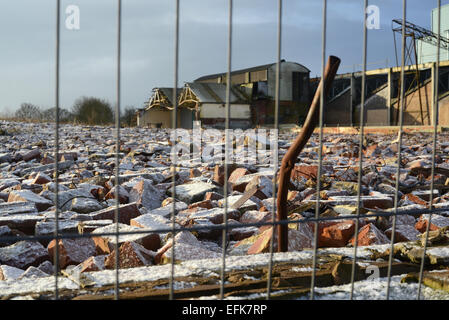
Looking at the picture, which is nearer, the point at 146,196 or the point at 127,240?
the point at 127,240

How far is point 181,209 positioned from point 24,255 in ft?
4.07

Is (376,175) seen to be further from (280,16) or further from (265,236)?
(280,16)

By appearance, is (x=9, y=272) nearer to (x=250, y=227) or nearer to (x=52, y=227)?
(x=52, y=227)

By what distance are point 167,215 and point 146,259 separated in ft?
3.07

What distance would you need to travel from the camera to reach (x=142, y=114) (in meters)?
24.3

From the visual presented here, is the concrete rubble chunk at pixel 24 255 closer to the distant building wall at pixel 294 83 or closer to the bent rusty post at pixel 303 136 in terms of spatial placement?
the bent rusty post at pixel 303 136

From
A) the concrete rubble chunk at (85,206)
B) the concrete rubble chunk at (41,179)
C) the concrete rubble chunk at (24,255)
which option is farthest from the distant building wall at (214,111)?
the concrete rubble chunk at (24,255)

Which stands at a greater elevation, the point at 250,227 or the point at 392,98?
the point at 392,98

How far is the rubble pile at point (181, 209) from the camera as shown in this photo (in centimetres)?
194

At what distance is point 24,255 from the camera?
203 cm

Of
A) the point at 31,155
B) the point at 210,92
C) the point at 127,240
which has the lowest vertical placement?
the point at 127,240

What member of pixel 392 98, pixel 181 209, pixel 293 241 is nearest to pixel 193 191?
pixel 181 209
